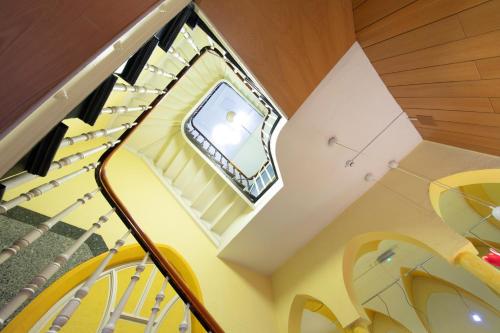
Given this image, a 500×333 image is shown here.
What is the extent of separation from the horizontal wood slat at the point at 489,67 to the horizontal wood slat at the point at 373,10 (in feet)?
2.46

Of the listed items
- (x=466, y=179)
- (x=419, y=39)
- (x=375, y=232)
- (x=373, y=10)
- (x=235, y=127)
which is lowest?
(x=375, y=232)

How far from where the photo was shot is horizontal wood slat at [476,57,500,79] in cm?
205

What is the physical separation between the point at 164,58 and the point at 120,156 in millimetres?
1822

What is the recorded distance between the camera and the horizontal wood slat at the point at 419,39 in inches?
80.9

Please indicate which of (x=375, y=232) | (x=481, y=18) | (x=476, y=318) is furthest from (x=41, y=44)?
(x=476, y=318)

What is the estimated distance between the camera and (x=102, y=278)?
10.7ft

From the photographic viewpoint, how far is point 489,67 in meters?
2.11

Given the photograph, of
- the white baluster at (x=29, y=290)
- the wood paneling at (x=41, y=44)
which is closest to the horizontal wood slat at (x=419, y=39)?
the wood paneling at (x=41, y=44)

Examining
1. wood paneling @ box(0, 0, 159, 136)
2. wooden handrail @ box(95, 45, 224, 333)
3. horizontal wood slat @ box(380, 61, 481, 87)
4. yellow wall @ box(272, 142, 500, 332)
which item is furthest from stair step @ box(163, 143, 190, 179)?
wood paneling @ box(0, 0, 159, 136)

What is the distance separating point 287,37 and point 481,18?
1.35 meters

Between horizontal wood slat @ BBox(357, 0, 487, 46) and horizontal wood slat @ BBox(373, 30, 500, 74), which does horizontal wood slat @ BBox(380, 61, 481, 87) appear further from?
horizontal wood slat @ BBox(357, 0, 487, 46)

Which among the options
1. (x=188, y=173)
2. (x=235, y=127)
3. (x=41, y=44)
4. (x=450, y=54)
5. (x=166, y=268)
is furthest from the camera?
(x=235, y=127)

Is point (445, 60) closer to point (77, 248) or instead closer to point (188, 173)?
point (77, 248)

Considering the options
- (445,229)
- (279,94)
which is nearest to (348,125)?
(279,94)
